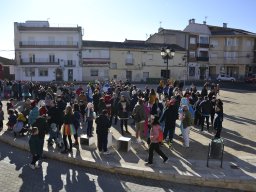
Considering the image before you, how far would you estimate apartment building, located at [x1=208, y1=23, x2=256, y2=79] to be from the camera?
2251 inches

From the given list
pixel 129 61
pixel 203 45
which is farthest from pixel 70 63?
pixel 203 45

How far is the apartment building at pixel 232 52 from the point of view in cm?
5719

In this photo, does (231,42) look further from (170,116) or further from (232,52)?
(170,116)

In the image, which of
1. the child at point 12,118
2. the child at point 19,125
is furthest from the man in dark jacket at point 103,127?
the child at point 12,118

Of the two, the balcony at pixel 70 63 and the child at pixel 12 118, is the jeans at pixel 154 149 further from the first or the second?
the balcony at pixel 70 63

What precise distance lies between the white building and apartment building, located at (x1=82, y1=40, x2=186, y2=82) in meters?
1.95

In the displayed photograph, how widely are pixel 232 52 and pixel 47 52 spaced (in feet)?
112

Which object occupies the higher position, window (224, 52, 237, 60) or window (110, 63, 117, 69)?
window (224, 52, 237, 60)

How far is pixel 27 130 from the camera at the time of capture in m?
13.8

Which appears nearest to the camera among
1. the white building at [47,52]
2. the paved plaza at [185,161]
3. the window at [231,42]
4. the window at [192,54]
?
the paved plaza at [185,161]

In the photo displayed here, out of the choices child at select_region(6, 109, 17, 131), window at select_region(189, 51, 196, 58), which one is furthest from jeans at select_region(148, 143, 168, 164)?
window at select_region(189, 51, 196, 58)

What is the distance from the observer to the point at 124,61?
168 ft

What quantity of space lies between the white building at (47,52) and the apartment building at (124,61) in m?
1.95

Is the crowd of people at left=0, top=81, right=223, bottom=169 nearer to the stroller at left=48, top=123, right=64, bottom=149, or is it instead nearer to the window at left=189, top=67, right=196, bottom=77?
the stroller at left=48, top=123, right=64, bottom=149
